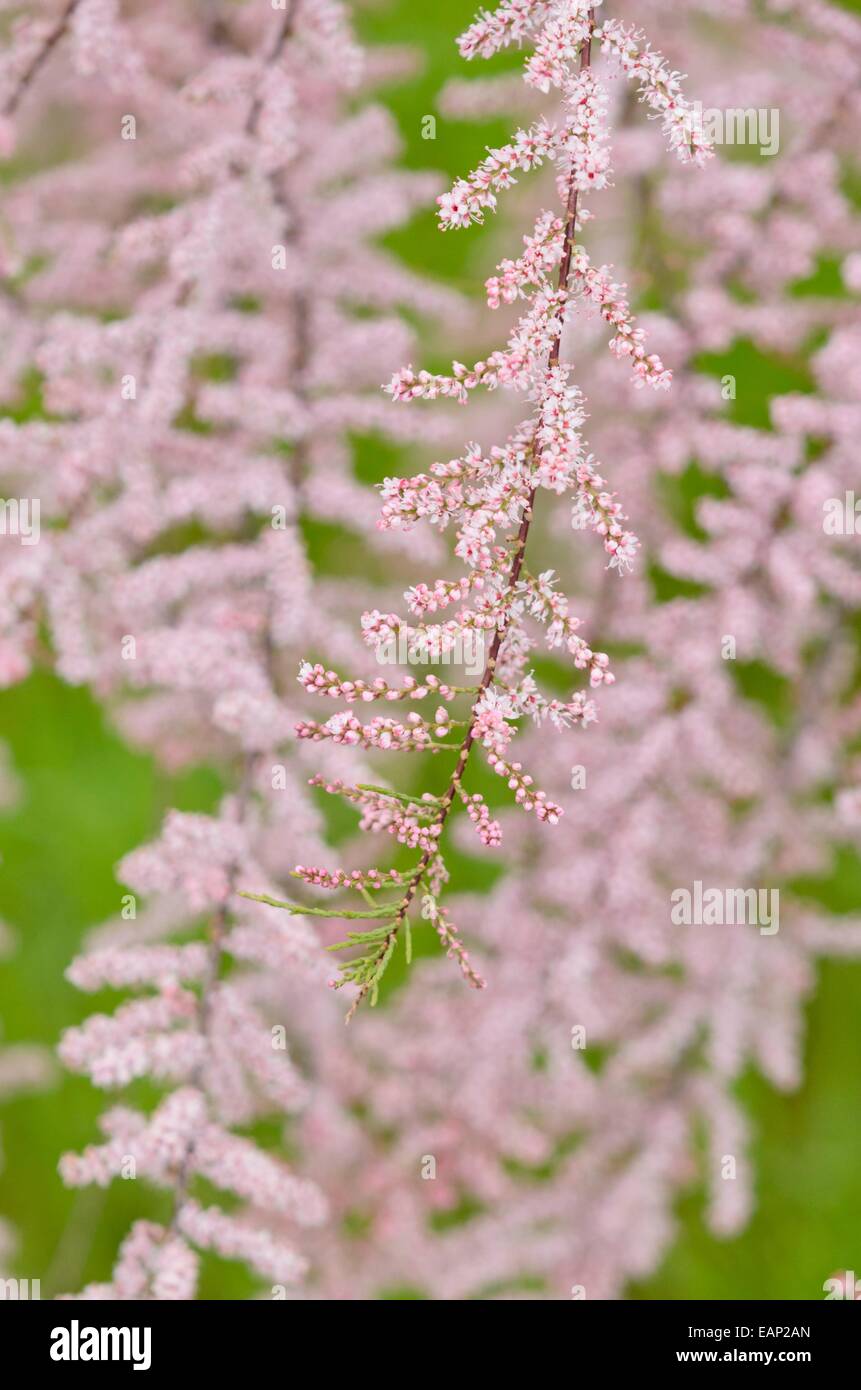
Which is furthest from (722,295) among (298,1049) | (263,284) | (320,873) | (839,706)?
(298,1049)
